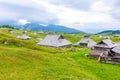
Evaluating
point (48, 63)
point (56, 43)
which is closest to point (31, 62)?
point (48, 63)

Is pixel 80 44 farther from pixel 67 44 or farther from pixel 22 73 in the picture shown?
pixel 22 73

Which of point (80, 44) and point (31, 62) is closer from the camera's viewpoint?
point (31, 62)

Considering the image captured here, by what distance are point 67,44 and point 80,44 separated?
14.4 metres

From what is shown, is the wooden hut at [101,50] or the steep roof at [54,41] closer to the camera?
the wooden hut at [101,50]

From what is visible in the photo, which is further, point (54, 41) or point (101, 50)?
point (54, 41)

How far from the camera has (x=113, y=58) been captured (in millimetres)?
67375

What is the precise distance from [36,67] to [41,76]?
23.2 ft

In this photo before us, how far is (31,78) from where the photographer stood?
35.3 metres

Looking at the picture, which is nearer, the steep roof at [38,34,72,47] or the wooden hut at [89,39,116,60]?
the wooden hut at [89,39,116,60]

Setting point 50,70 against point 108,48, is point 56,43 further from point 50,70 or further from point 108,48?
point 50,70

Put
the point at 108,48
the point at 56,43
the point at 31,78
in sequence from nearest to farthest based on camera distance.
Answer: the point at 31,78, the point at 108,48, the point at 56,43

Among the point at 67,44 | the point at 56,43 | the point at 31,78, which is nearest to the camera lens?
the point at 31,78

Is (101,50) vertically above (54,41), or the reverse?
(54,41)

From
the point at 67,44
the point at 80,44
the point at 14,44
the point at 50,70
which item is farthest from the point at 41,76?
the point at 80,44
